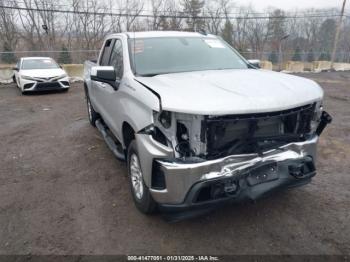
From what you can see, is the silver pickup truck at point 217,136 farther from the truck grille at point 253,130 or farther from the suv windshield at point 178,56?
the suv windshield at point 178,56

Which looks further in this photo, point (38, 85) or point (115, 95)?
point (38, 85)

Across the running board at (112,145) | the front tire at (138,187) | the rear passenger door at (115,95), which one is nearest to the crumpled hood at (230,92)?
the rear passenger door at (115,95)

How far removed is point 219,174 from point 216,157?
0.16 metres

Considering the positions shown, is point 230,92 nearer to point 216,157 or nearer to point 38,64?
point 216,157

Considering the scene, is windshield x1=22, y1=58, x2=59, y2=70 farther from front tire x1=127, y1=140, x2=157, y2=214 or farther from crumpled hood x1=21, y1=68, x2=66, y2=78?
front tire x1=127, y1=140, x2=157, y2=214

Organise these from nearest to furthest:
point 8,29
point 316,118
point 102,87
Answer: point 316,118 < point 102,87 < point 8,29

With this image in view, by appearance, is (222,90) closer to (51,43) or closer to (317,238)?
(317,238)

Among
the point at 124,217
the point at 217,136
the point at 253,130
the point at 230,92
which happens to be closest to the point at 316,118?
the point at 253,130

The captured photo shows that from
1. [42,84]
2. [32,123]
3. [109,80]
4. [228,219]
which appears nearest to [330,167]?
[228,219]

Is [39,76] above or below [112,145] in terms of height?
below

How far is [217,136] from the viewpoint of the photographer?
2.60m

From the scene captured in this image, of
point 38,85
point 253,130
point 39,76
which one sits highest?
point 253,130

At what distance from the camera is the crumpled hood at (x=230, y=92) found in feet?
7.97

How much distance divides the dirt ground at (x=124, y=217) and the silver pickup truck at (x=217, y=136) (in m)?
0.39
